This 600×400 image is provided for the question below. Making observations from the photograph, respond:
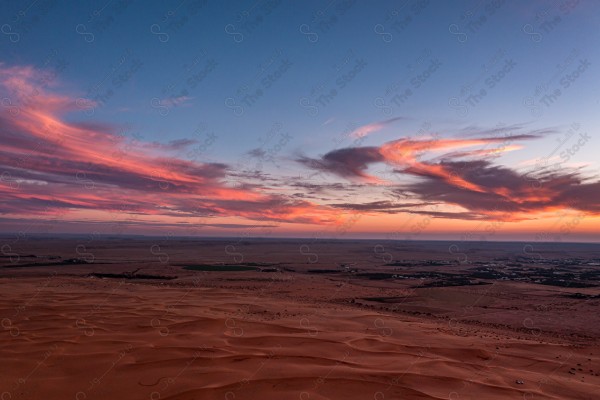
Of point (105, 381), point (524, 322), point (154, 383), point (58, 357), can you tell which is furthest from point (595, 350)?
point (58, 357)

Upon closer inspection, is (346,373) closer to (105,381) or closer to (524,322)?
(105,381)

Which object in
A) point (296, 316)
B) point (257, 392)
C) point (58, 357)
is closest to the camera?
point (257, 392)

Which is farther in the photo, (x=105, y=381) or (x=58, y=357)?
(x=58, y=357)

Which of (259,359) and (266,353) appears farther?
(266,353)

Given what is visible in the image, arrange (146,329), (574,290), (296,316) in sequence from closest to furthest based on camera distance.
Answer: (146,329) < (296,316) < (574,290)

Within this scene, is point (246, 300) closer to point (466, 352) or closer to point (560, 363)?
point (466, 352)

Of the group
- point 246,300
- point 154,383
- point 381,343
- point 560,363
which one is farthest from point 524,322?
point 154,383
